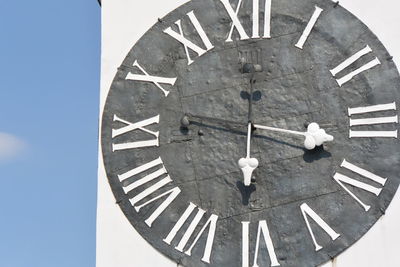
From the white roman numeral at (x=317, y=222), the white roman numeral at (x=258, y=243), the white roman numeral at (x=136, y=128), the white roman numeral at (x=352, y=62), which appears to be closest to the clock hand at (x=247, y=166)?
the white roman numeral at (x=258, y=243)

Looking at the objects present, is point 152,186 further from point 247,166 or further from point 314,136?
point 314,136

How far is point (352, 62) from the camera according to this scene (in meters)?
8.15

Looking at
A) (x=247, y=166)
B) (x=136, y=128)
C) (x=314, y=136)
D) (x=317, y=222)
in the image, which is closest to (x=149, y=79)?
(x=136, y=128)

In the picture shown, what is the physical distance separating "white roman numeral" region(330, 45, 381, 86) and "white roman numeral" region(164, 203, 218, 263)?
1.22m

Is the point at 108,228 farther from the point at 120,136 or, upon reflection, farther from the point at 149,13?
the point at 149,13

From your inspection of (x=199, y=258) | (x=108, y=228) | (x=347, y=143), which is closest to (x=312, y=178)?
(x=347, y=143)

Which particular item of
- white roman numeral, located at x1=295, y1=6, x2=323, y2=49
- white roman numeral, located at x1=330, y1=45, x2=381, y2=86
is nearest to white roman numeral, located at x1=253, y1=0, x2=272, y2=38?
white roman numeral, located at x1=295, y1=6, x2=323, y2=49

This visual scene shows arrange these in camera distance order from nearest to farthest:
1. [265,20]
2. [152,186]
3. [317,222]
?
[317,222] → [152,186] → [265,20]

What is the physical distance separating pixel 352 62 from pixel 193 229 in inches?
59.1

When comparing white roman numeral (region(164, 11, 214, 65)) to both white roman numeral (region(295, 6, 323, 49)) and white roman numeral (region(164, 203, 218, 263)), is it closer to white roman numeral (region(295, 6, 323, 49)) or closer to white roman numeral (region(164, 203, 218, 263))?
white roman numeral (region(295, 6, 323, 49))

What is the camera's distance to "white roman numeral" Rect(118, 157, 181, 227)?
8180mm

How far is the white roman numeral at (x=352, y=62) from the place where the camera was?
26.6 feet

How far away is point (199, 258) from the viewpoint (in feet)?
26.2

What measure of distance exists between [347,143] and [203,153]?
37.8 inches
